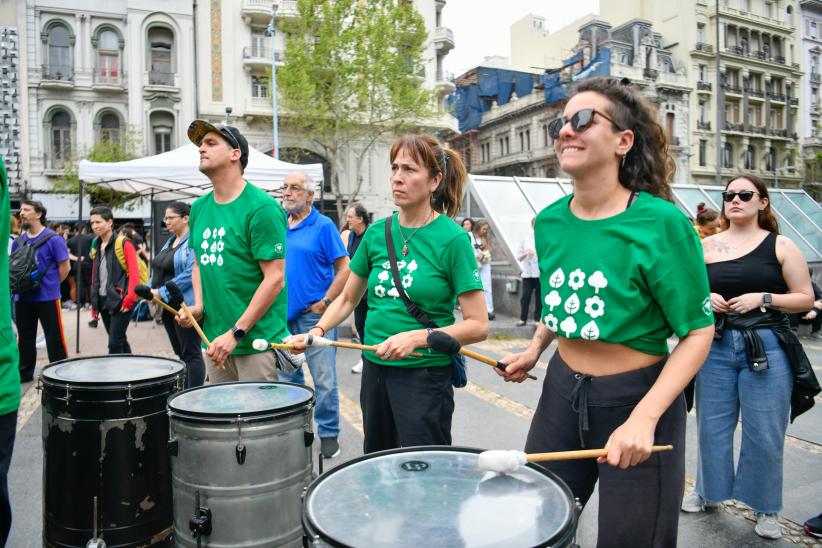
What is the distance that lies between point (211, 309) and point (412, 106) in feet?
84.1

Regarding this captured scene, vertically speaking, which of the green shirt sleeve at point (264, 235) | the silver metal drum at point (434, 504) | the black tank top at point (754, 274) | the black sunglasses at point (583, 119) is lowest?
the silver metal drum at point (434, 504)

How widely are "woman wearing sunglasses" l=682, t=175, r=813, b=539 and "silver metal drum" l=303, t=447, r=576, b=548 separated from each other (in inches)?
89.6

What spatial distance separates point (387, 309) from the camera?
8.89 ft

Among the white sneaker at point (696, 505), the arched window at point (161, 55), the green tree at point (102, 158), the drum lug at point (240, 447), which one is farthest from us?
the arched window at point (161, 55)

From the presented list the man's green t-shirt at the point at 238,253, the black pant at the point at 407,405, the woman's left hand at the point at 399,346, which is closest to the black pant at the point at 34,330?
the man's green t-shirt at the point at 238,253

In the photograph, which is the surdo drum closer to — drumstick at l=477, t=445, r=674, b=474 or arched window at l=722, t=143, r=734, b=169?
drumstick at l=477, t=445, r=674, b=474

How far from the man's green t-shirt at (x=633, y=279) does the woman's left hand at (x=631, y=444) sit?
0.26m

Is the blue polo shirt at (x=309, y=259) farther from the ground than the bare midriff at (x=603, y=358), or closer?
farther from the ground

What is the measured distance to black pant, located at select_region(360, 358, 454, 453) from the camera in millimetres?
2609

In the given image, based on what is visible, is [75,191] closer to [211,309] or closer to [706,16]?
[211,309]

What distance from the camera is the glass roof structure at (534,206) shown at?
39.2 feet

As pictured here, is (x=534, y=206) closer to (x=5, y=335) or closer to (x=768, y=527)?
(x=768, y=527)

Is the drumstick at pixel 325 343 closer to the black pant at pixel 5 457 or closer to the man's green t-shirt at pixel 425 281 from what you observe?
the man's green t-shirt at pixel 425 281

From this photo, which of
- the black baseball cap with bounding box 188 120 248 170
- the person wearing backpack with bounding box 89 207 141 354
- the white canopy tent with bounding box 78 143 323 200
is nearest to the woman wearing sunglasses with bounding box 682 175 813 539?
the black baseball cap with bounding box 188 120 248 170
